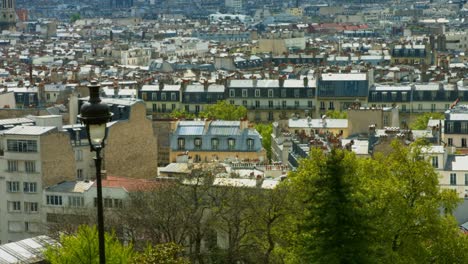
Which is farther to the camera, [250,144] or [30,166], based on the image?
[250,144]

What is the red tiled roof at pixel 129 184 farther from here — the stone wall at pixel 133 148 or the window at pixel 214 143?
the window at pixel 214 143

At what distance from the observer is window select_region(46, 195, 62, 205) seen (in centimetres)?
4247

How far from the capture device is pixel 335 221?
→ 2589 centimetres

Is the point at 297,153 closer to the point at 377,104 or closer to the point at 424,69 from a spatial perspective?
the point at 377,104

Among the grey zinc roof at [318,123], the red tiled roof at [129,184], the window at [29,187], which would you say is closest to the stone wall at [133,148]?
the red tiled roof at [129,184]

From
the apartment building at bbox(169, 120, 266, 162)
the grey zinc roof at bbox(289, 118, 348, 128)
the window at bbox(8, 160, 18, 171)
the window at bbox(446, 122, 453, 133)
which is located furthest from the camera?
the grey zinc roof at bbox(289, 118, 348, 128)

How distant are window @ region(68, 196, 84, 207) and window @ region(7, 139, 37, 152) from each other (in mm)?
2482

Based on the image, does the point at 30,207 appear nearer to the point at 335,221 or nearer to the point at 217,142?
the point at 217,142

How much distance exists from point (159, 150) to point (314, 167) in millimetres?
27664

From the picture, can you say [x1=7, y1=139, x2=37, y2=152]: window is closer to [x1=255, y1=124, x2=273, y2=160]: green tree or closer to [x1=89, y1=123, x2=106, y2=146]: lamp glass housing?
[x1=255, y1=124, x2=273, y2=160]: green tree

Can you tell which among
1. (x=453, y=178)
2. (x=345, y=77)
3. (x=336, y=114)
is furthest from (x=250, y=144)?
(x=345, y=77)

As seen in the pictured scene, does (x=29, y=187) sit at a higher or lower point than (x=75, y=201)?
higher

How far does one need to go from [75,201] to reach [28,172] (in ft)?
8.35

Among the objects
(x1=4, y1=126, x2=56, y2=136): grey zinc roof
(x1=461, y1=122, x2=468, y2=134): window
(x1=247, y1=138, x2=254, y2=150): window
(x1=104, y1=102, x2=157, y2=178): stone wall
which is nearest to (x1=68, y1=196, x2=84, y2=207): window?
(x1=4, y1=126, x2=56, y2=136): grey zinc roof
